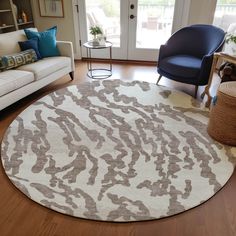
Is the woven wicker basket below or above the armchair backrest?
below

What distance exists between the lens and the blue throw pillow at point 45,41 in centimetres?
330

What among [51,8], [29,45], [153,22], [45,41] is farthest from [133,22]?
[29,45]

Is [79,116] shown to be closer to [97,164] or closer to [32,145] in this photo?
[32,145]

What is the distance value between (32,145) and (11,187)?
0.50 m

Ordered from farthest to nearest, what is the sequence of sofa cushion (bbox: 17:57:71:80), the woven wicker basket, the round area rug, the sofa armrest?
the sofa armrest, sofa cushion (bbox: 17:57:71:80), the woven wicker basket, the round area rug

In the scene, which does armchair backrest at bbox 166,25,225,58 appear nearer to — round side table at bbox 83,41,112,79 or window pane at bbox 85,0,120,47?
round side table at bbox 83,41,112,79

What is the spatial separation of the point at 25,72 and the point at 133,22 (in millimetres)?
2365

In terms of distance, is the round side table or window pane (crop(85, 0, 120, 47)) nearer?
the round side table

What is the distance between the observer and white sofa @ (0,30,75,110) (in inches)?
103

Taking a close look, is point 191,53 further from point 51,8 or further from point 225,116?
point 51,8

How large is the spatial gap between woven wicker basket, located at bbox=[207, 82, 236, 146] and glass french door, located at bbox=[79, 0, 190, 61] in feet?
7.89

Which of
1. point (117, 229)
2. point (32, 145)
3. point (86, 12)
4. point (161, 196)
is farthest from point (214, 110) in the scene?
point (86, 12)

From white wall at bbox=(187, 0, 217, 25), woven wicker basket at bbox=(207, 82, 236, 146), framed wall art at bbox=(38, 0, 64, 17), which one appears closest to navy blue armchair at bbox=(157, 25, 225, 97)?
woven wicker basket at bbox=(207, 82, 236, 146)

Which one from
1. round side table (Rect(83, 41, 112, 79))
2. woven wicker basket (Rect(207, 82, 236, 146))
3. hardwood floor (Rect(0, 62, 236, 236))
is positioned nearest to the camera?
hardwood floor (Rect(0, 62, 236, 236))
